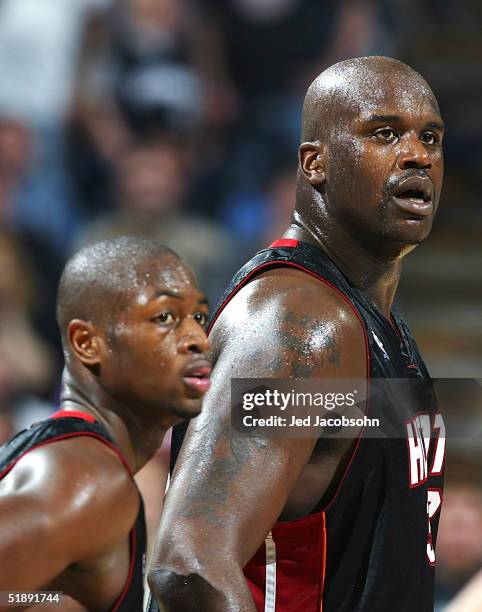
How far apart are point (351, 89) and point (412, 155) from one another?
0.70ft

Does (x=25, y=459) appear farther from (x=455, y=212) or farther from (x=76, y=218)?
(x=455, y=212)

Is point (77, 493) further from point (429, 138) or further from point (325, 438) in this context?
point (429, 138)

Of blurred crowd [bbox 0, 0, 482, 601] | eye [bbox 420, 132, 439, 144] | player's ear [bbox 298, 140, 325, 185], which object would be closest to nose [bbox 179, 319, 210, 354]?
player's ear [bbox 298, 140, 325, 185]

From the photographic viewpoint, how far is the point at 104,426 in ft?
9.68

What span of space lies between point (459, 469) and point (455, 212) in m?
2.45

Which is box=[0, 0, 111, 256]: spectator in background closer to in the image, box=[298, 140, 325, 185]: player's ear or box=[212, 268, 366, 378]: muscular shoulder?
box=[298, 140, 325, 185]: player's ear

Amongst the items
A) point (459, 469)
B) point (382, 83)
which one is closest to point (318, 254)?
point (382, 83)

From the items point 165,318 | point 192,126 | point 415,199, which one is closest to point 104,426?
point 165,318

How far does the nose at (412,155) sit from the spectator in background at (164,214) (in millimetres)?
4155

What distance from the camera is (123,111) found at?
25.1 feet

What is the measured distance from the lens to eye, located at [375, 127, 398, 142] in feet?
9.14

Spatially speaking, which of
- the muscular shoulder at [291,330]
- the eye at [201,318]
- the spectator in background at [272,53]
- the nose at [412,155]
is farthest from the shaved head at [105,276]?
the spectator in background at [272,53]

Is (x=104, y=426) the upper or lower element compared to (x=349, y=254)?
lower

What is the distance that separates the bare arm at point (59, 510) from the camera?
253cm
